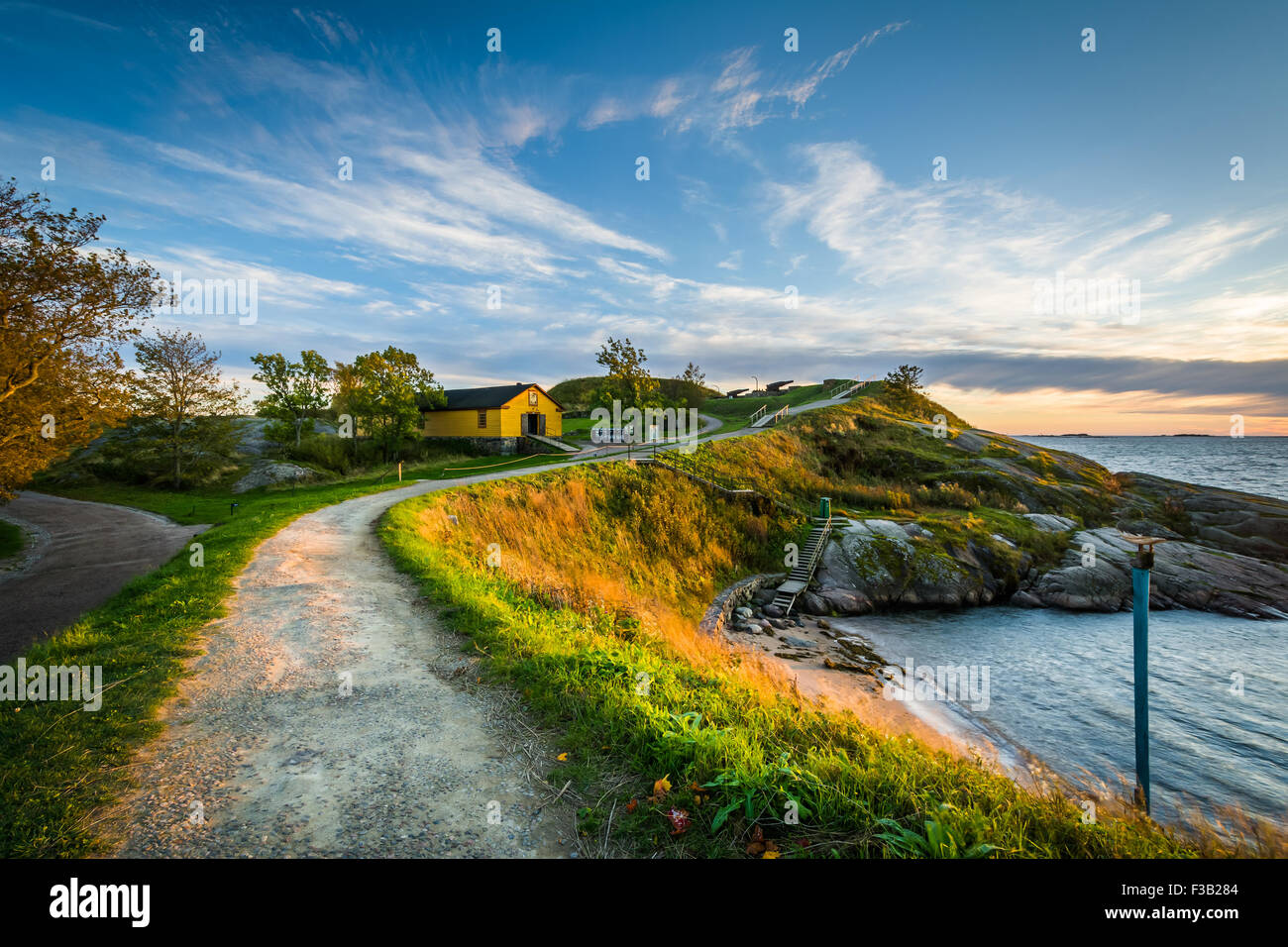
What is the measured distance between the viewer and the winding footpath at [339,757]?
3672 mm

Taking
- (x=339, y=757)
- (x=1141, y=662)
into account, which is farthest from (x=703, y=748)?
(x=1141, y=662)

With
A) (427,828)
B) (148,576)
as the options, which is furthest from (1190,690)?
(148,576)

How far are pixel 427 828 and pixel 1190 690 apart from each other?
26.6m

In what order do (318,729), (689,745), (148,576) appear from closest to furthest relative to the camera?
(689,745), (318,729), (148,576)

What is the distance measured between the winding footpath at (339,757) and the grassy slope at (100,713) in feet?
0.71

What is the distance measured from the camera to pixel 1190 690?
17.9 metres

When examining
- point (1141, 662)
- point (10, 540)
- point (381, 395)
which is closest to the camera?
point (1141, 662)

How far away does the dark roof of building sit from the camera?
4616 cm

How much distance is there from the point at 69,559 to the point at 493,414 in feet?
97.8

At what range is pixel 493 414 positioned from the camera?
45562 mm

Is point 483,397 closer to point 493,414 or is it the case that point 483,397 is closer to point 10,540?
point 493,414

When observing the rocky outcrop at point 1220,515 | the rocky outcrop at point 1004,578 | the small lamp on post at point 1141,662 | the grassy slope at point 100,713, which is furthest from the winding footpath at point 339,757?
the rocky outcrop at point 1220,515

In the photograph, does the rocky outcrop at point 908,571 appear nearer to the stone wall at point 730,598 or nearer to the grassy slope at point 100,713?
the stone wall at point 730,598
